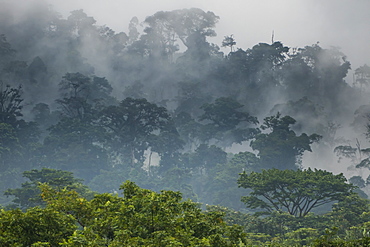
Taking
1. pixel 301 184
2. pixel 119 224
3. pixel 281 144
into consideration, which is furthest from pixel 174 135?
pixel 119 224

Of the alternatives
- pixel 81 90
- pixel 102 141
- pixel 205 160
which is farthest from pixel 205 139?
pixel 81 90

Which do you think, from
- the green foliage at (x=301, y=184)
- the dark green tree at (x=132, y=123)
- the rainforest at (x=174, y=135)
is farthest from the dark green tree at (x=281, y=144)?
the green foliage at (x=301, y=184)

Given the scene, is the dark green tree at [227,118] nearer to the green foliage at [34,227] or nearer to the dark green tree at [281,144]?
the dark green tree at [281,144]

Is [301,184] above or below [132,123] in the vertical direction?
below

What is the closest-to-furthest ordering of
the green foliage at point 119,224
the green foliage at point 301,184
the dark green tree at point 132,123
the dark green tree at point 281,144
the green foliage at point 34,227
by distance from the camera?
the green foliage at point 119,224, the green foliage at point 34,227, the green foliage at point 301,184, the dark green tree at point 281,144, the dark green tree at point 132,123

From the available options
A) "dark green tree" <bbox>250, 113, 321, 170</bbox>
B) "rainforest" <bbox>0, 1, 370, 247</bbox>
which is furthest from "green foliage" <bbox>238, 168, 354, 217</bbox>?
"dark green tree" <bbox>250, 113, 321, 170</bbox>

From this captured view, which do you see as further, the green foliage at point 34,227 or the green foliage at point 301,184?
the green foliage at point 301,184

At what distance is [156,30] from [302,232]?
119m

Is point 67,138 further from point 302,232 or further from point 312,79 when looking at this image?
point 312,79

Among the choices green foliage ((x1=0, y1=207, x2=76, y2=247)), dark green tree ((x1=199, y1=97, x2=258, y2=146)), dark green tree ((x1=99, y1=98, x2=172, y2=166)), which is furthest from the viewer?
dark green tree ((x1=199, y1=97, x2=258, y2=146))

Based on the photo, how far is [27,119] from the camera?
360 feet

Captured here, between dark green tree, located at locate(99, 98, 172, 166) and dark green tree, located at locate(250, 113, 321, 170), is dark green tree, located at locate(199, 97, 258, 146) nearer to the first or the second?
dark green tree, located at locate(99, 98, 172, 166)

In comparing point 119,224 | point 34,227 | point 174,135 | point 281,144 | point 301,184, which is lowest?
point 34,227

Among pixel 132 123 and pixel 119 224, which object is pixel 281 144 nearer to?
pixel 132 123
